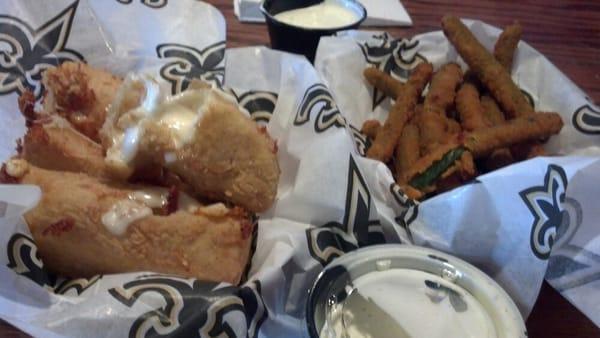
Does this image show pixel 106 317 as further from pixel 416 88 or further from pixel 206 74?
pixel 416 88

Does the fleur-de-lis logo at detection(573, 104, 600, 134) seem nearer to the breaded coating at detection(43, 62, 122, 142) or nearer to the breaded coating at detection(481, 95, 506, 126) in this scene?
the breaded coating at detection(481, 95, 506, 126)

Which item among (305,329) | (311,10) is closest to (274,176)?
(305,329)

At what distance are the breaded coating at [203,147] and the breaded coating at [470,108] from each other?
0.39 metres

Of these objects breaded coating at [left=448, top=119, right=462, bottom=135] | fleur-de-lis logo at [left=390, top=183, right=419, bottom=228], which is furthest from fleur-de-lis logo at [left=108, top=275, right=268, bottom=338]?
breaded coating at [left=448, top=119, right=462, bottom=135]

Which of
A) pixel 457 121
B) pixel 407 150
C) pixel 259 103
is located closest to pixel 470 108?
pixel 457 121

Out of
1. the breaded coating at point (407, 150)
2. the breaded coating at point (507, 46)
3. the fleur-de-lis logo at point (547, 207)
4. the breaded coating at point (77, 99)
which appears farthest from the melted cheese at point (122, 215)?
the breaded coating at point (507, 46)

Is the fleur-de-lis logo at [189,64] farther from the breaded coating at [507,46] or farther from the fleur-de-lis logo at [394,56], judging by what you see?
the breaded coating at [507,46]

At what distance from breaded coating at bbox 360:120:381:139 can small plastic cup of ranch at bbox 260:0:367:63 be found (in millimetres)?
247

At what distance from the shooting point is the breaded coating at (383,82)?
1.25m

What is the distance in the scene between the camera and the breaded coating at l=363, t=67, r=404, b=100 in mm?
1246

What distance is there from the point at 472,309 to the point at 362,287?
0.49ft

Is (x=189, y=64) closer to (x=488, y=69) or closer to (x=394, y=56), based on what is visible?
(x=394, y=56)

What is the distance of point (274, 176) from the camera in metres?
0.96

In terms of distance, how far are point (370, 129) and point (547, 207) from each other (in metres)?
0.38
